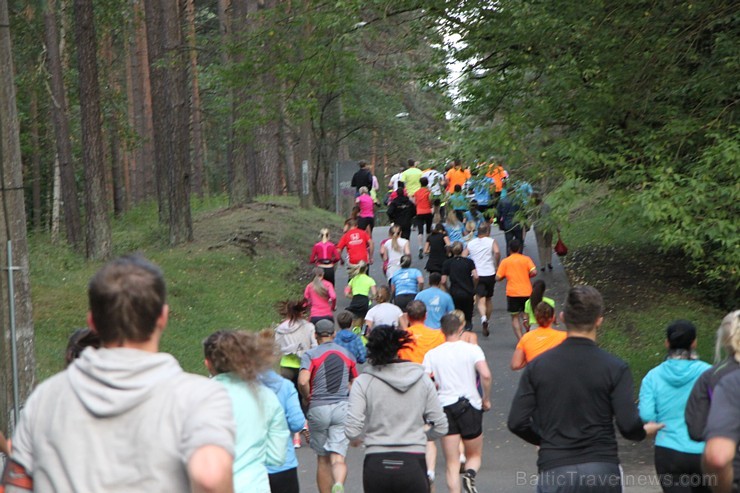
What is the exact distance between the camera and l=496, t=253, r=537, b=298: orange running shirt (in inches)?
675

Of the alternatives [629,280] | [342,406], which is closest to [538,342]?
[342,406]

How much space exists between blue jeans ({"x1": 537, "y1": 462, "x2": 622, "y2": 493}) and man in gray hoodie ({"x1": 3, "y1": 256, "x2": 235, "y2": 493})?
2.82 metres

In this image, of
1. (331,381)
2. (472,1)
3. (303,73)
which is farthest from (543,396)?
(303,73)

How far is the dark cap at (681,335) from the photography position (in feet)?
21.9

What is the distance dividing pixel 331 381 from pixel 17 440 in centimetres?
669

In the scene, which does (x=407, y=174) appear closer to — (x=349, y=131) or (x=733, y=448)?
(x=349, y=131)

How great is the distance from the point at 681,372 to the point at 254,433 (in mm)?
2750

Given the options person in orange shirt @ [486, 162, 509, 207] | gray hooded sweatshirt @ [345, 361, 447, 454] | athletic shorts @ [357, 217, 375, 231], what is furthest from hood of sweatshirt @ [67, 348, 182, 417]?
athletic shorts @ [357, 217, 375, 231]

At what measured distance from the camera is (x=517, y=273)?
675 inches

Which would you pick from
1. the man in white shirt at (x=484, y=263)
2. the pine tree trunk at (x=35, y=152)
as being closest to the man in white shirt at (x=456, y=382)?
the man in white shirt at (x=484, y=263)

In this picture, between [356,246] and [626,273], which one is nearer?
[356,246]

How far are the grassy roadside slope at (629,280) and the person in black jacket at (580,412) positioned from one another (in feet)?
25.1

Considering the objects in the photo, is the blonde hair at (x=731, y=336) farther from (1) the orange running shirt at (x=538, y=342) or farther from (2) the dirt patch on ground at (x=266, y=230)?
(2) the dirt patch on ground at (x=266, y=230)

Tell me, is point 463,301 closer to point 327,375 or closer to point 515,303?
point 515,303
